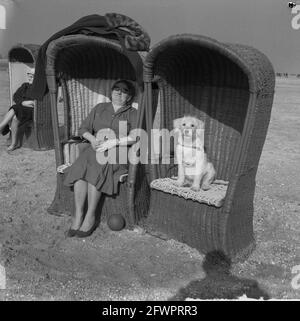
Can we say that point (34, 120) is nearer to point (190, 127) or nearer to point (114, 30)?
point (114, 30)

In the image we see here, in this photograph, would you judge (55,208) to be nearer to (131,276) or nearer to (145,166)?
(145,166)

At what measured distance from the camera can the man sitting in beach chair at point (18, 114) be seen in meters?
8.14

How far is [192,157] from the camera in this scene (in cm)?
450

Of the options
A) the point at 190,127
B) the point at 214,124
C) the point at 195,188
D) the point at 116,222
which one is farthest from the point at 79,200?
the point at 214,124

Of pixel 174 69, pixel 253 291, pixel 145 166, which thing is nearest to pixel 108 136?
pixel 145 166

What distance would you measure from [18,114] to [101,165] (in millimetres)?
4166

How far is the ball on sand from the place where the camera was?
187 inches

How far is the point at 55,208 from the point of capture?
17.1 feet

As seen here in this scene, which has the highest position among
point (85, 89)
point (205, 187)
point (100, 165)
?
point (85, 89)

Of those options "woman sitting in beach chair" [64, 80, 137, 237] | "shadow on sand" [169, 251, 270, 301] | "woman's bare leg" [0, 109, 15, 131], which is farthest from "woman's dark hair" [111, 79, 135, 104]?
"woman's bare leg" [0, 109, 15, 131]

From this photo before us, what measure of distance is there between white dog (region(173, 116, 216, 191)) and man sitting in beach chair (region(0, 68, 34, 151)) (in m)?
4.38

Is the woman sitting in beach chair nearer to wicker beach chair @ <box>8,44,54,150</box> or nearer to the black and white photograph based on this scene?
the black and white photograph

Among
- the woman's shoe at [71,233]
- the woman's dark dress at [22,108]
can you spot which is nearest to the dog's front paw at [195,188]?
the woman's shoe at [71,233]

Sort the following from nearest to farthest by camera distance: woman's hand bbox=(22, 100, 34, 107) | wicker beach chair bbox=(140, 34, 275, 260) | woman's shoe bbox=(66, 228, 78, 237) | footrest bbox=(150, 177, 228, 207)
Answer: wicker beach chair bbox=(140, 34, 275, 260) < footrest bbox=(150, 177, 228, 207) < woman's shoe bbox=(66, 228, 78, 237) < woman's hand bbox=(22, 100, 34, 107)
